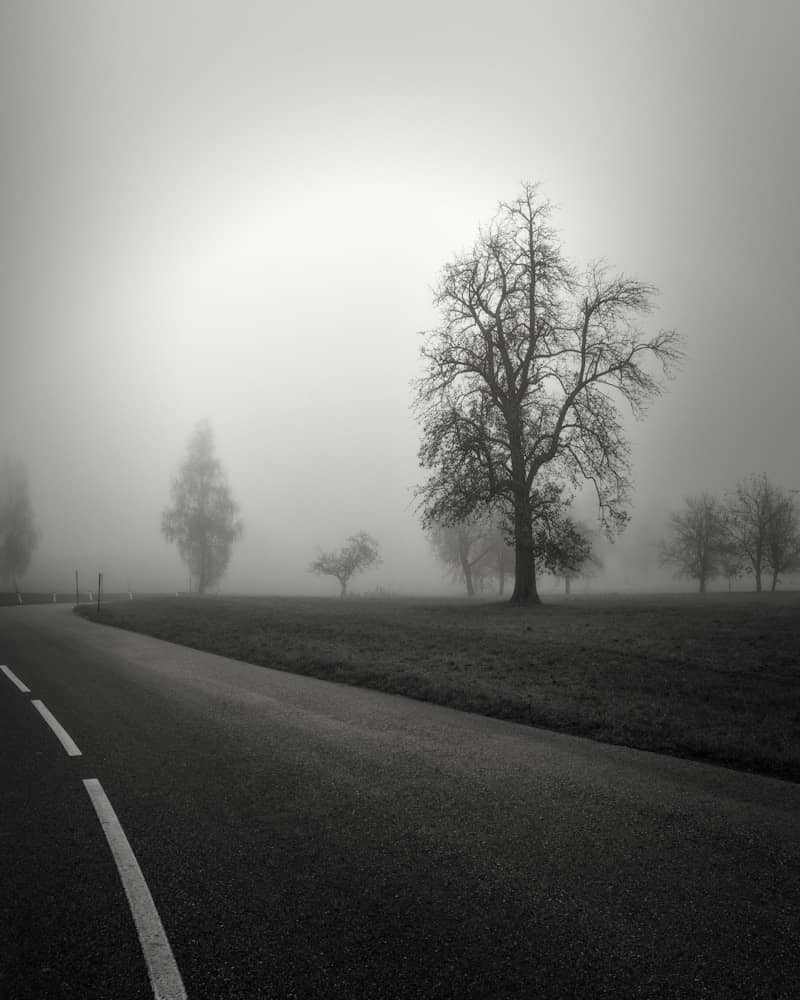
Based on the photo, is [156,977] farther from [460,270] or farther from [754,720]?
[460,270]

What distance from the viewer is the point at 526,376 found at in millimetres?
25094

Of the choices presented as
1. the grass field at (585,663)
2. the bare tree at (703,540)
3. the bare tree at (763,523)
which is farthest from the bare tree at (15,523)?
the bare tree at (763,523)

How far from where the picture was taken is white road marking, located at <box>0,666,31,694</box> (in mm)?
10797

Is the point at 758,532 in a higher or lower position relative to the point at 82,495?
lower

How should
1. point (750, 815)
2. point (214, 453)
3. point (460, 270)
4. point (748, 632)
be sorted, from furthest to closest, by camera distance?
point (214, 453)
point (460, 270)
point (748, 632)
point (750, 815)

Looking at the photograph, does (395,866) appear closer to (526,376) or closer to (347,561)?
(526,376)

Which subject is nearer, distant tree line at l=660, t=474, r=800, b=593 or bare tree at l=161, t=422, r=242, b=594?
distant tree line at l=660, t=474, r=800, b=593

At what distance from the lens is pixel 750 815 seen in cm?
508

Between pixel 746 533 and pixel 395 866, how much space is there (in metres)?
53.4

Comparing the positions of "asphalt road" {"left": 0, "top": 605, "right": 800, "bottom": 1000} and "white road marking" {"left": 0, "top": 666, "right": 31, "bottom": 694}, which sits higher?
"asphalt road" {"left": 0, "top": 605, "right": 800, "bottom": 1000}

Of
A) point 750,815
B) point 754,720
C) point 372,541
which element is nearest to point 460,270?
point 754,720

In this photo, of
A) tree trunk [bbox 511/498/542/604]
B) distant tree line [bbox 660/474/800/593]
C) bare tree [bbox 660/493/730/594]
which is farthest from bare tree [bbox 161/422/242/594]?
distant tree line [bbox 660/474/800/593]

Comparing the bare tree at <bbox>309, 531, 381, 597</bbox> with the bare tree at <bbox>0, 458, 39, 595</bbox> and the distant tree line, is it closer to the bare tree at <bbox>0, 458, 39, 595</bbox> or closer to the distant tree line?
the distant tree line

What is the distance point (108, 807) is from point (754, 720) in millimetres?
8423
